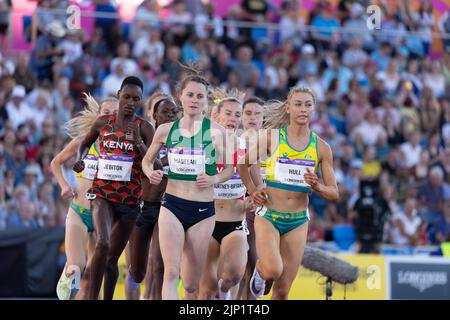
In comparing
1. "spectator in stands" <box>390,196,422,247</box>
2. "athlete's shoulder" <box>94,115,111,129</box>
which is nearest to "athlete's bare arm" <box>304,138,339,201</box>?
"athlete's shoulder" <box>94,115,111,129</box>

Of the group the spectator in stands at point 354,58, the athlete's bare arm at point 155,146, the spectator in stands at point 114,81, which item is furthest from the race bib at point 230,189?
the spectator in stands at point 354,58

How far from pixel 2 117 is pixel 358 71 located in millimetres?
7919

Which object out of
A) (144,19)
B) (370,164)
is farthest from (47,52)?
(370,164)

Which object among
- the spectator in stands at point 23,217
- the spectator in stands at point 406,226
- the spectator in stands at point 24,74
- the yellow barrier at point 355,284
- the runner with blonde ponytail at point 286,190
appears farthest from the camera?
the spectator in stands at point 406,226

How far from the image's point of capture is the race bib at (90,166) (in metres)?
11.8

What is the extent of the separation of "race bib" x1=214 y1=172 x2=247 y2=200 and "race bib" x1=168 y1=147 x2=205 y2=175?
1.63 m

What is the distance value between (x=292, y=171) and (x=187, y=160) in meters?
1.18

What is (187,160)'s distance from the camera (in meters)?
9.80

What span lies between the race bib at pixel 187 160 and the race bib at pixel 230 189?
1.63 m

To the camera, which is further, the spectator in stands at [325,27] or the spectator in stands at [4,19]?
the spectator in stands at [325,27]

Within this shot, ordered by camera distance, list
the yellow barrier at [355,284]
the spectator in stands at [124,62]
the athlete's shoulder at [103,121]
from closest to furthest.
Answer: the athlete's shoulder at [103,121], the yellow barrier at [355,284], the spectator in stands at [124,62]

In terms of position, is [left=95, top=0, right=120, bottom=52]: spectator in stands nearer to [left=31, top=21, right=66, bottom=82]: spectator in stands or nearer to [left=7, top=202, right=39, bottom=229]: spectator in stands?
[left=31, top=21, right=66, bottom=82]: spectator in stands

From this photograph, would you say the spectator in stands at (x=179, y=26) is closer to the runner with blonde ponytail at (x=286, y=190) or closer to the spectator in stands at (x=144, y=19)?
the spectator in stands at (x=144, y=19)
